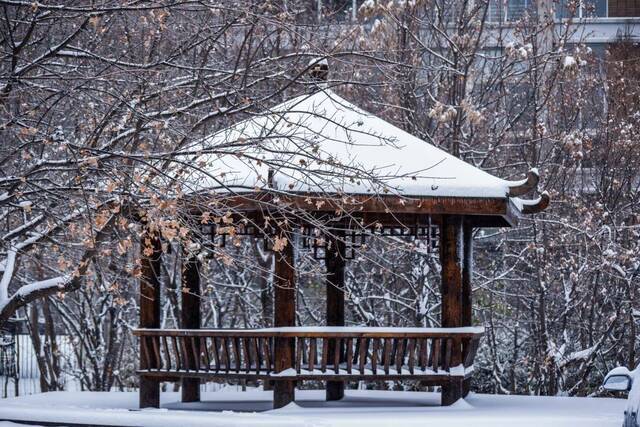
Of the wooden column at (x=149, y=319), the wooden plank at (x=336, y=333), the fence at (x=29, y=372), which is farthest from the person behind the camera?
the fence at (x=29, y=372)

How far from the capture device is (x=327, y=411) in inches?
658

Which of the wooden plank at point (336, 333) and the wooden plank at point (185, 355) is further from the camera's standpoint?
the wooden plank at point (185, 355)

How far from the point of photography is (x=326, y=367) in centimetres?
1667

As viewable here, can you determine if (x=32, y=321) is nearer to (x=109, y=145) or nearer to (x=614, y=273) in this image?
(x=614, y=273)

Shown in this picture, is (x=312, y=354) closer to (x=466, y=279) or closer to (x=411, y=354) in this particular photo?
(x=411, y=354)

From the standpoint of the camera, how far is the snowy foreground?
1349cm

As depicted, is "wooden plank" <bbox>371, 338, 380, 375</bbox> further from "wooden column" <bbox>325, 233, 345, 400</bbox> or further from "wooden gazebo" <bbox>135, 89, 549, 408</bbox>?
"wooden column" <bbox>325, 233, 345, 400</bbox>

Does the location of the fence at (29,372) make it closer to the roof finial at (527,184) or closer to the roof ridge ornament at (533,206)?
the roof ridge ornament at (533,206)

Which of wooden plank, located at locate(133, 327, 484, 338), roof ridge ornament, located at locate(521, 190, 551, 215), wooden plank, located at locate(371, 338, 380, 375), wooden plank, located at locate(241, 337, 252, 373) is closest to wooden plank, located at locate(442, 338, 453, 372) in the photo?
wooden plank, located at locate(133, 327, 484, 338)

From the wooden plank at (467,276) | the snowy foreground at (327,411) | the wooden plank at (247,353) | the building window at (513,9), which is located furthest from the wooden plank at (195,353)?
the building window at (513,9)

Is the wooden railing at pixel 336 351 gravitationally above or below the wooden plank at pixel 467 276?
below

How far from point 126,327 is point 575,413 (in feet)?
46.2

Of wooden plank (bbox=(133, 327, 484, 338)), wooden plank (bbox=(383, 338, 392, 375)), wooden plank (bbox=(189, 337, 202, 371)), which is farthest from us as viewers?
wooden plank (bbox=(189, 337, 202, 371))

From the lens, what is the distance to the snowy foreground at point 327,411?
44.3ft
